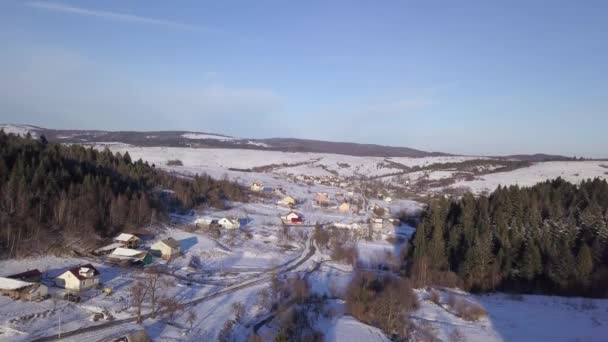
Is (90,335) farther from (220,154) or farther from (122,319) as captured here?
(220,154)

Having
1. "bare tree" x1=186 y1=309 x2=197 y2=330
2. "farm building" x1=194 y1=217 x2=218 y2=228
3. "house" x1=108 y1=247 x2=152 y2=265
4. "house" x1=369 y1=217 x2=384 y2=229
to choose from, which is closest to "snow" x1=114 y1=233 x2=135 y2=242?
"house" x1=108 y1=247 x2=152 y2=265

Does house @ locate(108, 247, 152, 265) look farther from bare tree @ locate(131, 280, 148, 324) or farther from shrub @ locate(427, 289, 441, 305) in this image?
shrub @ locate(427, 289, 441, 305)

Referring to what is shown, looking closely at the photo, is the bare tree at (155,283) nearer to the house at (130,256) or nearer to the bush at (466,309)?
the house at (130,256)

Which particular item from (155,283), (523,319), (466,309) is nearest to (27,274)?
(155,283)

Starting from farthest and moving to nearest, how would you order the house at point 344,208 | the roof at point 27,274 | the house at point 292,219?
1. the house at point 344,208
2. the house at point 292,219
3. the roof at point 27,274

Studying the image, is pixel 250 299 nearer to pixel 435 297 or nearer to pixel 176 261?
pixel 176 261

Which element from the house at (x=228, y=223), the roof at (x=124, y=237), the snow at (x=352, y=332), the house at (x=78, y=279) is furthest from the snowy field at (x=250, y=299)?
the roof at (x=124, y=237)
